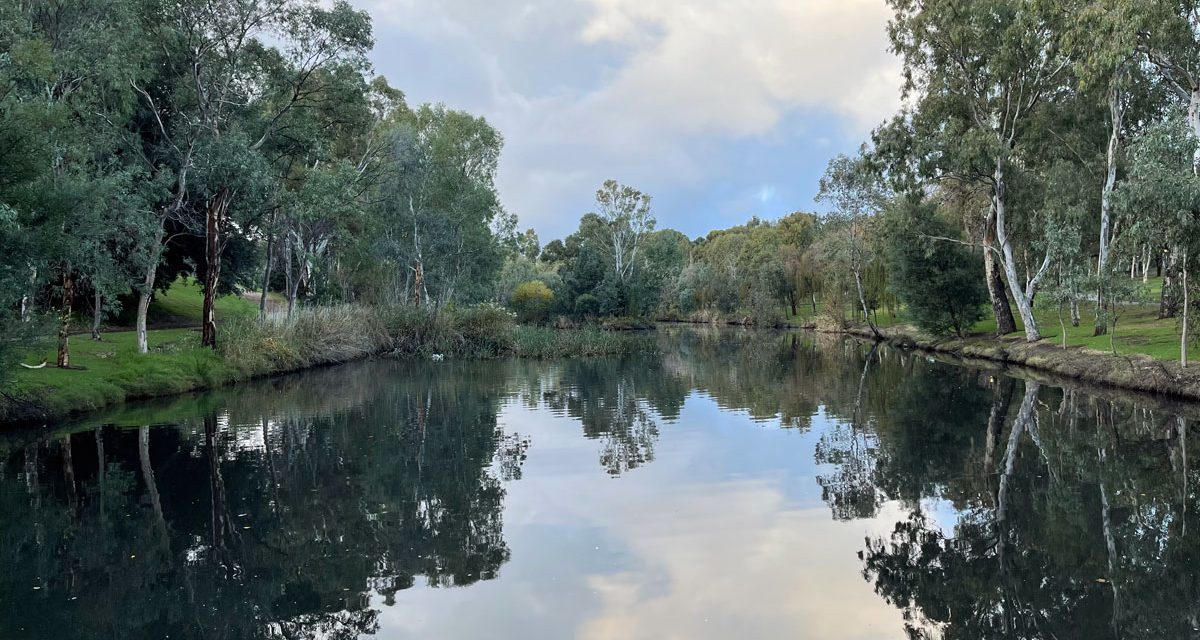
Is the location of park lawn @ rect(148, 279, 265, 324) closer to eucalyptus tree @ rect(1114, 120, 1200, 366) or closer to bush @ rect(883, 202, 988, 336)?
bush @ rect(883, 202, 988, 336)

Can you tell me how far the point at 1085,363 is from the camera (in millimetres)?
23797

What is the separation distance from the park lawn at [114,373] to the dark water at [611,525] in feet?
5.63

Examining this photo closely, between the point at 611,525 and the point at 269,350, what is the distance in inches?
890

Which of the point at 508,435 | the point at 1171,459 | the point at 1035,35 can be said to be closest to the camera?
the point at 1171,459

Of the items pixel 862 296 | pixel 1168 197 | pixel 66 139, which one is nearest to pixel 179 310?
pixel 66 139

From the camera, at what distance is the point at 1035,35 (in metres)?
26.8

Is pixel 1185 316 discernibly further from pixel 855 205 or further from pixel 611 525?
pixel 855 205

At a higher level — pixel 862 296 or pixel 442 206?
pixel 442 206

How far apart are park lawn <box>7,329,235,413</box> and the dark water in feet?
5.63

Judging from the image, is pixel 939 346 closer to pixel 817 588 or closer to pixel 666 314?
pixel 817 588

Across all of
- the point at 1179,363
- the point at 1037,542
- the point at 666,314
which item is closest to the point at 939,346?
the point at 1179,363

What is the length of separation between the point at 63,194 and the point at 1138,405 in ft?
81.8

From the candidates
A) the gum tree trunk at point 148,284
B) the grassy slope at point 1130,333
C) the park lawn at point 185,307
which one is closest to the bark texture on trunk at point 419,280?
the park lawn at point 185,307

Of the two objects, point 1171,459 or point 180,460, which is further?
point 180,460
